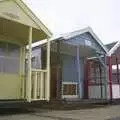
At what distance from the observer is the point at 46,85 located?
12109mm

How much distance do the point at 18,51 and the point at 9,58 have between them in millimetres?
681

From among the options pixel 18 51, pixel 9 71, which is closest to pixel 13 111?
pixel 9 71

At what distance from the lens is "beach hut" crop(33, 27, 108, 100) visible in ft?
55.4

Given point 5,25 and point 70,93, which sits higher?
point 5,25

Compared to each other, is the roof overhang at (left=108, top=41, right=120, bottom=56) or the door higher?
the roof overhang at (left=108, top=41, right=120, bottom=56)

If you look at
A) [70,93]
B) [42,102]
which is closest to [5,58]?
[42,102]

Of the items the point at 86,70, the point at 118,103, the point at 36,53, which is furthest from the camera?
the point at 86,70

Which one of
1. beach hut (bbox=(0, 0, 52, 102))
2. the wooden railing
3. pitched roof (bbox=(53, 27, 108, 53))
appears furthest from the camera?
pitched roof (bbox=(53, 27, 108, 53))

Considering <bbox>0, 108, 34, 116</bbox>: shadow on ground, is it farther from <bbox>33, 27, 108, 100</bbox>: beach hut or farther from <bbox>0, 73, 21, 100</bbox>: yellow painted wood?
<bbox>33, 27, 108, 100</bbox>: beach hut

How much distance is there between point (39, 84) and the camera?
40.8 feet

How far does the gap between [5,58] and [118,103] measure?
6939 millimetres

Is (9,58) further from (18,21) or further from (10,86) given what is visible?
(18,21)

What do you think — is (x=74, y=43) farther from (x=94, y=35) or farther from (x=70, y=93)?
(x=70, y=93)

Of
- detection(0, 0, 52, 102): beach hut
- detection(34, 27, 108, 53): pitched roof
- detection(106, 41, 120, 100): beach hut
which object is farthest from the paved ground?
detection(106, 41, 120, 100): beach hut
